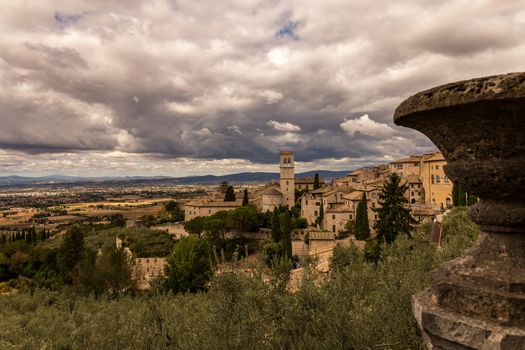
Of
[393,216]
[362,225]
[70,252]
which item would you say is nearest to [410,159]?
[362,225]

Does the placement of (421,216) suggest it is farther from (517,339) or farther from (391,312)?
(517,339)

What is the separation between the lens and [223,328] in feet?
23.2

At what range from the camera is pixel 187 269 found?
3222 cm

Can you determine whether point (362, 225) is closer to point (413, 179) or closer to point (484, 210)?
point (413, 179)

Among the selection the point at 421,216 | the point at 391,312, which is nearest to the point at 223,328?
the point at 391,312

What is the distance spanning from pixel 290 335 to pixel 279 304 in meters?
0.96

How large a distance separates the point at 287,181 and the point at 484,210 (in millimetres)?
68636

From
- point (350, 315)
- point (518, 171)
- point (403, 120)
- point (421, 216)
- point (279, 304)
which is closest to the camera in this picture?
point (518, 171)

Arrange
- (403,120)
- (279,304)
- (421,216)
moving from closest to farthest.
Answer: (403,120), (279,304), (421,216)

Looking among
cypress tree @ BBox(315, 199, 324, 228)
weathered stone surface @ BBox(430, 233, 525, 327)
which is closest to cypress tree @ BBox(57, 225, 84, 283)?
cypress tree @ BBox(315, 199, 324, 228)

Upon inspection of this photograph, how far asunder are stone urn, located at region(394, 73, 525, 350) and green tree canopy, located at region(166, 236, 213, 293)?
28947 millimetres

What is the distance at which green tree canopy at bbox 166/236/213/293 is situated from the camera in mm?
30967

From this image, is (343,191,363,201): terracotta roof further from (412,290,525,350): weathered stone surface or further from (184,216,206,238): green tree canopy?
(412,290,525,350): weathered stone surface

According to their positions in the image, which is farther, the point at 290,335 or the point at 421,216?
the point at 421,216
